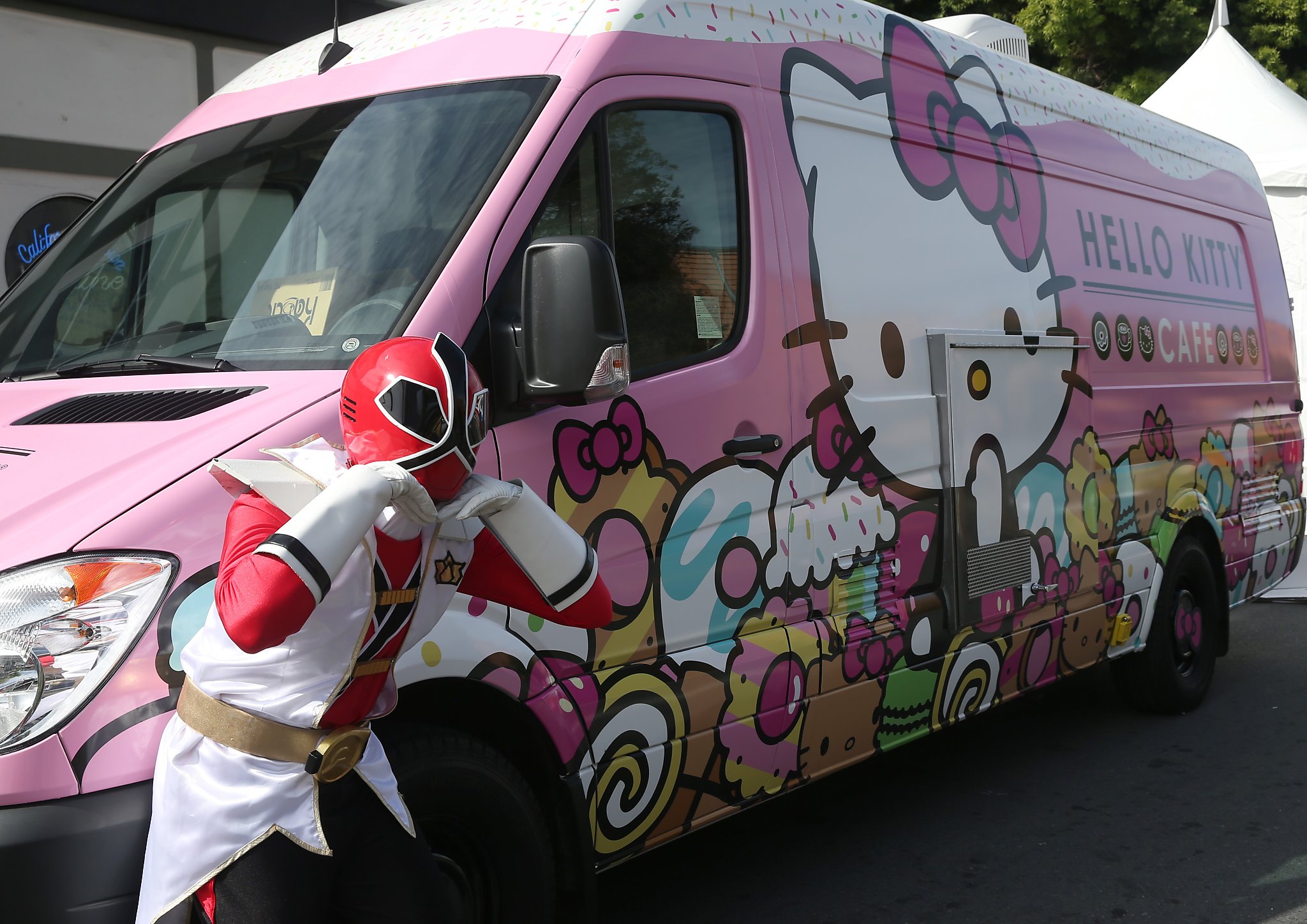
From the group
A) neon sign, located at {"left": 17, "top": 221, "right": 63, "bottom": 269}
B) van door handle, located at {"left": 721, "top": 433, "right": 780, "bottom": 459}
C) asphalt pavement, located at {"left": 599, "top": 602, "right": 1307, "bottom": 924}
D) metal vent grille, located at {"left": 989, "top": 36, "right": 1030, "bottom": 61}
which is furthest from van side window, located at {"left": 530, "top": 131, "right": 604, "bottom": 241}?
neon sign, located at {"left": 17, "top": 221, "right": 63, "bottom": 269}

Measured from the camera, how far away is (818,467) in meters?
3.79

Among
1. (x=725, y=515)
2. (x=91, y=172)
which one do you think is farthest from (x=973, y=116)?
(x=91, y=172)

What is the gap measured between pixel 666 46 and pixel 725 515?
125 centimetres

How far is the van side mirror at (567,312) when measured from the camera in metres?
2.72

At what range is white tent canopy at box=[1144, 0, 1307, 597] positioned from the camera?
12836mm

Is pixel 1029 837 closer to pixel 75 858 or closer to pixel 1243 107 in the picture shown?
pixel 75 858

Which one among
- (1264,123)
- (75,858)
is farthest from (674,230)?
(1264,123)

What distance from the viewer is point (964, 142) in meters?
4.66

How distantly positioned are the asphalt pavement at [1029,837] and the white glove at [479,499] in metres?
2.35

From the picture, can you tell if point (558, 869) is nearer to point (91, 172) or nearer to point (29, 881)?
point (29, 881)

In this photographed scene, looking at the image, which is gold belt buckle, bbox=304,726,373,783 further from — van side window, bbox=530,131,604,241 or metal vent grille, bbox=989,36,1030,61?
metal vent grille, bbox=989,36,1030,61

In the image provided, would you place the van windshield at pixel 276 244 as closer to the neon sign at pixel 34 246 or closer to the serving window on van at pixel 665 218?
the serving window on van at pixel 665 218

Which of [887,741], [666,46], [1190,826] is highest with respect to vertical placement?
[666,46]

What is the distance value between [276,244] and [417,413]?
1453mm
